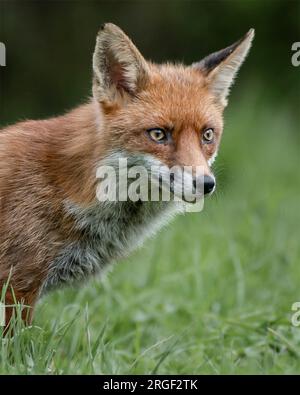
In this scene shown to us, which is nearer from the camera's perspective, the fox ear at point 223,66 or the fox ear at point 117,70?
the fox ear at point 117,70

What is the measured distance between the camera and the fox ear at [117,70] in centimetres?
473

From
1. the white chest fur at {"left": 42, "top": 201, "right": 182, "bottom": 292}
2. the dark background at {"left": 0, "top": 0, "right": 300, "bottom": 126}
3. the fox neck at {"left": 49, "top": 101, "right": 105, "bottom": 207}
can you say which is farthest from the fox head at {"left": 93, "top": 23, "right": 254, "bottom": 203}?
the dark background at {"left": 0, "top": 0, "right": 300, "bottom": 126}

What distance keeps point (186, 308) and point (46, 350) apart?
7.86ft

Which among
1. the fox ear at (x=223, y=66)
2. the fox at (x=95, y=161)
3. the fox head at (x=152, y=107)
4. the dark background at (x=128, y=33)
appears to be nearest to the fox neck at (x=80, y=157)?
the fox at (x=95, y=161)

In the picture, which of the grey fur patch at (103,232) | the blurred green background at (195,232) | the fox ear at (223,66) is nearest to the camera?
the grey fur patch at (103,232)

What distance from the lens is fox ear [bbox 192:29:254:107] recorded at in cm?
512

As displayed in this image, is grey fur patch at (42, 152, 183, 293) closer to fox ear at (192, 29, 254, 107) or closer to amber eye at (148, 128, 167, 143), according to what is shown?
amber eye at (148, 128, 167, 143)

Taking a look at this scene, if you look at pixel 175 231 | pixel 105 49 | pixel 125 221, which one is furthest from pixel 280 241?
pixel 105 49

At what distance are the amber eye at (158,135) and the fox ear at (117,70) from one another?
1.15 feet

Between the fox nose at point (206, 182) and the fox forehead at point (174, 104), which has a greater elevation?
the fox forehead at point (174, 104)

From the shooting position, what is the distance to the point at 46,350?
4.23 metres

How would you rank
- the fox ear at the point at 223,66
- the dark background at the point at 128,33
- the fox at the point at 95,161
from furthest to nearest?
1. the dark background at the point at 128,33
2. the fox ear at the point at 223,66
3. the fox at the point at 95,161

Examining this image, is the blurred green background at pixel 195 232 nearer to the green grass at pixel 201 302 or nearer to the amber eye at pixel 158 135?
the green grass at pixel 201 302
